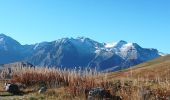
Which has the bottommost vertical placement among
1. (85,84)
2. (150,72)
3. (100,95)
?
(100,95)

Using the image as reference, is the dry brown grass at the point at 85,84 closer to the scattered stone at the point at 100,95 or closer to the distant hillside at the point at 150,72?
the scattered stone at the point at 100,95

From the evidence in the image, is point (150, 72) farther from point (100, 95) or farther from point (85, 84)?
point (100, 95)

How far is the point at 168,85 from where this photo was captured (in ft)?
71.8

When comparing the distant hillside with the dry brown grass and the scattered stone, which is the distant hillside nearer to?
the dry brown grass

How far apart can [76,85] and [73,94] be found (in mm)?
2182

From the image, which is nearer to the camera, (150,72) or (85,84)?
(85,84)

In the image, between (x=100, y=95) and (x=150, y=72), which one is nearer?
(x=100, y=95)

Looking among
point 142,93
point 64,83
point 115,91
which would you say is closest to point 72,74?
point 64,83

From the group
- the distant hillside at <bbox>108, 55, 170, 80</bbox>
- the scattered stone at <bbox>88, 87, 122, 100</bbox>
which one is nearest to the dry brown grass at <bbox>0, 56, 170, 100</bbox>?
the scattered stone at <bbox>88, 87, 122, 100</bbox>

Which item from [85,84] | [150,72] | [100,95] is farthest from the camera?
[150,72]

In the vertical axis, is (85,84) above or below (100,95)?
above

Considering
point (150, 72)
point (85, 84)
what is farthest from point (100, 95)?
point (150, 72)

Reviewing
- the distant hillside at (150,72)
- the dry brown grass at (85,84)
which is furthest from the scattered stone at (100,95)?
the distant hillside at (150,72)

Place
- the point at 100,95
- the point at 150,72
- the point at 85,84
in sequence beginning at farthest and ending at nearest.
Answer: the point at 150,72, the point at 85,84, the point at 100,95
